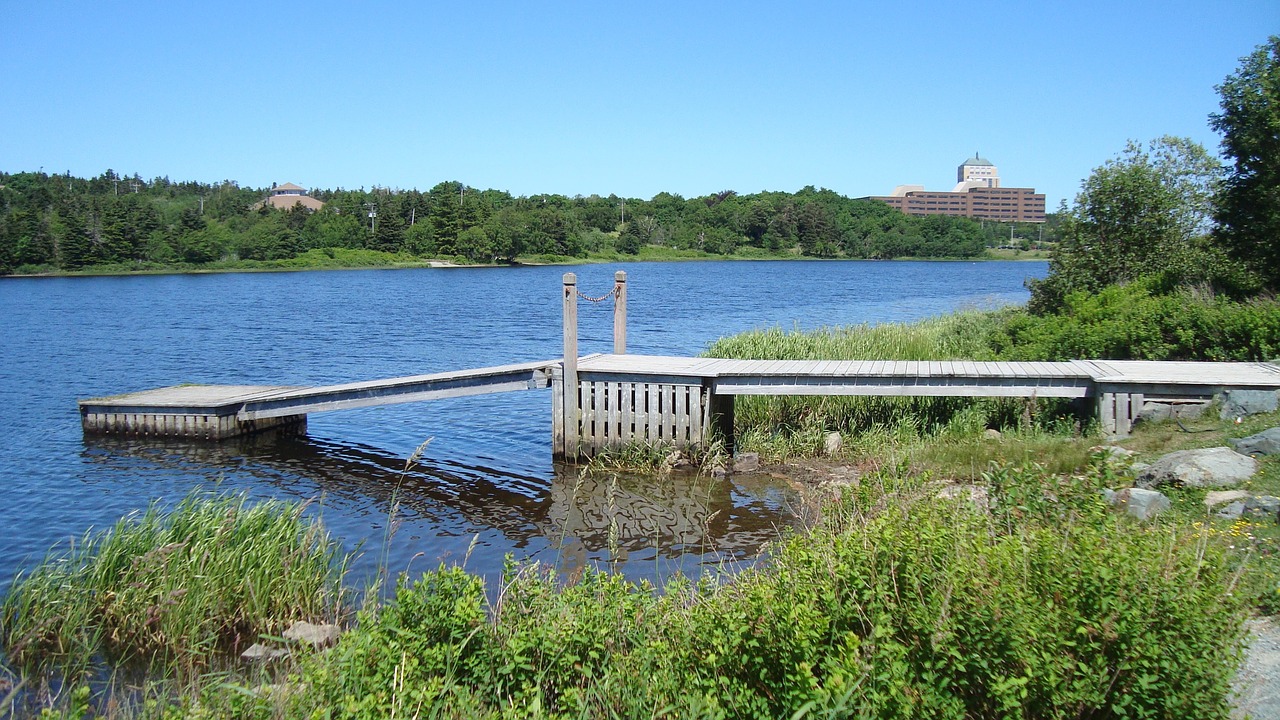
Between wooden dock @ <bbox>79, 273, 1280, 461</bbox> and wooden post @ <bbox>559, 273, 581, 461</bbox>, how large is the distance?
16 millimetres

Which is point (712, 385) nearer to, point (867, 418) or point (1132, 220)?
point (867, 418)

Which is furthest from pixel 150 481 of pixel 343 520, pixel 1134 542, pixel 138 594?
pixel 1134 542

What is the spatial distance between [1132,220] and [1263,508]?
1606cm

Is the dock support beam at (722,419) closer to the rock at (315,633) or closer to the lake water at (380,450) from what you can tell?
the lake water at (380,450)

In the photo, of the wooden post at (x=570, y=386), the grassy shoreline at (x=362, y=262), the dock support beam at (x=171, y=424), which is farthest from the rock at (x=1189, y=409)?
the grassy shoreline at (x=362, y=262)

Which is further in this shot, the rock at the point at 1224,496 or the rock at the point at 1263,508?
the rock at the point at 1224,496

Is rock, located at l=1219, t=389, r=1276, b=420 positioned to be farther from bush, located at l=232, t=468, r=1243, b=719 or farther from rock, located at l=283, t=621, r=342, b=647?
rock, located at l=283, t=621, r=342, b=647

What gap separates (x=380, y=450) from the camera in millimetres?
15602

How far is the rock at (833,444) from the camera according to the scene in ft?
43.1

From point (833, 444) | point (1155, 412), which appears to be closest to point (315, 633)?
point (833, 444)

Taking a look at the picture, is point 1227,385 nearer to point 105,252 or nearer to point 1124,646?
point 1124,646

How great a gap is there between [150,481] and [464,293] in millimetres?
48905

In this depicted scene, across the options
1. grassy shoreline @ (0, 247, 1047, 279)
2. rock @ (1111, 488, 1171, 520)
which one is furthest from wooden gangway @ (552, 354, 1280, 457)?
grassy shoreline @ (0, 247, 1047, 279)

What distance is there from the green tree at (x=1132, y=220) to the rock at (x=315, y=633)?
61.0 feet
